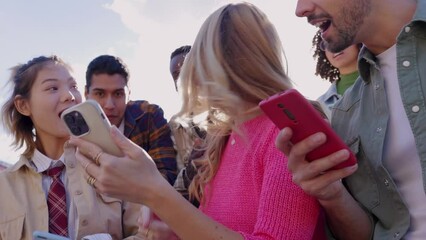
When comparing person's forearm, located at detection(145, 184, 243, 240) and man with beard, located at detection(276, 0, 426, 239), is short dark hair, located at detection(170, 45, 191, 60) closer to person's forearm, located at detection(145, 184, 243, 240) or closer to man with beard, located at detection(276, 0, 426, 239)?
man with beard, located at detection(276, 0, 426, 239)

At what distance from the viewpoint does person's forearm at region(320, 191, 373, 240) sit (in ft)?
5.50

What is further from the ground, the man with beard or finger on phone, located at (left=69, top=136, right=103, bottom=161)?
finger on phone, located at (left=69, top=136, right=103, bottom=161)

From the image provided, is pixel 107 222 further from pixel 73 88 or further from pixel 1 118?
pixel 1 118

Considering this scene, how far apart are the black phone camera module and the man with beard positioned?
0.65 metres

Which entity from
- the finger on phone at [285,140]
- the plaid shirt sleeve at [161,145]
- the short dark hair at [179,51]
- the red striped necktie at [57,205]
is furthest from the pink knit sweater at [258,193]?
the short dark hair at [179,51]

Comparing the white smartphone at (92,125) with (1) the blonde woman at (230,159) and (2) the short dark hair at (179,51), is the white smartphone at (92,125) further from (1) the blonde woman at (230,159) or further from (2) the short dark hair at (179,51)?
(2) the short dark hair at (179,51)

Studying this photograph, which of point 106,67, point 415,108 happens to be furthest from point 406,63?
point 106,67

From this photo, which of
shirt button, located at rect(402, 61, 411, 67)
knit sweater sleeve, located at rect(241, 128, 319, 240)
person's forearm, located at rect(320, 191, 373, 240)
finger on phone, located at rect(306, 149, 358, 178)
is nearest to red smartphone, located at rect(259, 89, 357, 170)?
finger on phone, located at rect(306, 149, 358, 178)

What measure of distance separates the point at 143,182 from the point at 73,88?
6.16 feet

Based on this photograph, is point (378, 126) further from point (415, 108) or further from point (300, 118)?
point (300, 118)

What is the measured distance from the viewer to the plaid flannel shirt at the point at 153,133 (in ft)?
9.41

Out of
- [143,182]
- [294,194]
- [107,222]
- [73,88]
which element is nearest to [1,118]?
[73,88]

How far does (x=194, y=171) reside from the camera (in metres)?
2.03

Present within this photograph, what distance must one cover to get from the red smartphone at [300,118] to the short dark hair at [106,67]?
2.50 m
